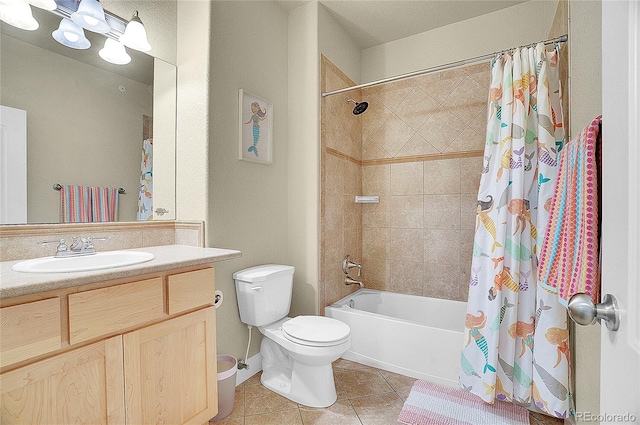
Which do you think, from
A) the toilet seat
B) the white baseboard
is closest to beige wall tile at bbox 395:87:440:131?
the toilet seat

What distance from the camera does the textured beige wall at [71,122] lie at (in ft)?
4.67

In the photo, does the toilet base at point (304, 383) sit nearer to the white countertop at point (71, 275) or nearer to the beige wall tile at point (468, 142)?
A: the white countertop at point (71, 275)

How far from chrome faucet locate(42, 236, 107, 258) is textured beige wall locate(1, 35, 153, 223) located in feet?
0.49

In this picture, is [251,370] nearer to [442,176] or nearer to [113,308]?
[113,308]

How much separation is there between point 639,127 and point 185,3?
2363 mm

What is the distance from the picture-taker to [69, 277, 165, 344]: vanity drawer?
105cm

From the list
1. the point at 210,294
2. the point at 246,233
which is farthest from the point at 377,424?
the point at 246,233

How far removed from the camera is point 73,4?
5.12 feet

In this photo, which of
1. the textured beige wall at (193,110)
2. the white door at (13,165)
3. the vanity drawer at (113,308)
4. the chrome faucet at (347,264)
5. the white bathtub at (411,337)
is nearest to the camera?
the vanity drawer at (113,308)

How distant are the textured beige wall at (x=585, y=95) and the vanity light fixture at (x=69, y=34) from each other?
2.34 meters

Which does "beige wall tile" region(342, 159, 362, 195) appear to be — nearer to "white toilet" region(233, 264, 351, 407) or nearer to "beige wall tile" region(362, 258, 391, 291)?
"beige wall tile" region(362, 258, 391, 291)

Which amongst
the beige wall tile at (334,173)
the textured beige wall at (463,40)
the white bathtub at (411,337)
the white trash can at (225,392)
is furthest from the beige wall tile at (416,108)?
the white trash can at (225,392)

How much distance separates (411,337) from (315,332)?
746 millimetres

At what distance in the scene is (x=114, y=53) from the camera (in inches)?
68.6
